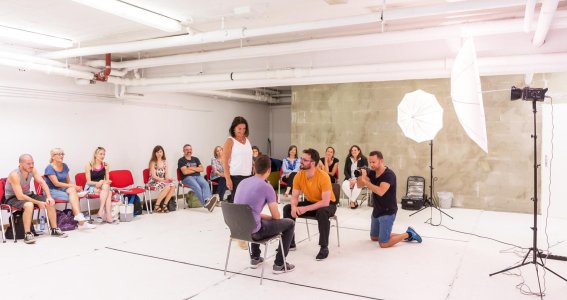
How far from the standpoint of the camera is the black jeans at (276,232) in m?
3.49

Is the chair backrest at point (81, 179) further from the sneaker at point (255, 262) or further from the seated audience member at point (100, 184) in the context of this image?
the sneaker at point (255, 262)

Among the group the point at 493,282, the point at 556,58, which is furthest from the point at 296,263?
the point at 556,58

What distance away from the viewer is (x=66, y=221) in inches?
216

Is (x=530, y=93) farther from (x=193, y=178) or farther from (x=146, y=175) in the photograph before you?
(x=146, y=175)

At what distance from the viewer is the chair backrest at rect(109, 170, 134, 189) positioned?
6586 mm

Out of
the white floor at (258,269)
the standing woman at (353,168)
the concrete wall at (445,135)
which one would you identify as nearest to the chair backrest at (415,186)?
the concrete wall at (445,135)

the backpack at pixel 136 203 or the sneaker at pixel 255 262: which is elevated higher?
the backpack at pixel 136 203

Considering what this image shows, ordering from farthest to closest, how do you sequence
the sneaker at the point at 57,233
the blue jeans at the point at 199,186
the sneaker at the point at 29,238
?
the blue jeans at the point at 199,186 → the sneaker at the point at 57,233 → the sneaker at the point at 29,238

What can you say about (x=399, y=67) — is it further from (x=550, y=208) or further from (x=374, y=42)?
(x=550, y=208)

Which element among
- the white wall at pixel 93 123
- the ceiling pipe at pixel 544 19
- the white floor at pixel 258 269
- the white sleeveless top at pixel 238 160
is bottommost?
the white floor at pixel 258 269

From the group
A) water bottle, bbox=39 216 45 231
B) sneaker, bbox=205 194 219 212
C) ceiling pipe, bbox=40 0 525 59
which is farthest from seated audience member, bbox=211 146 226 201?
ceiling pipe, bbox=40 0 525 59

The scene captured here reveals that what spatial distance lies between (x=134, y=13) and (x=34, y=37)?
204cm

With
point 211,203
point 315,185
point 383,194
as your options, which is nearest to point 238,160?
point 315,185

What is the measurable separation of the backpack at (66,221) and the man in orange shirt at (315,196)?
9.97 ft
